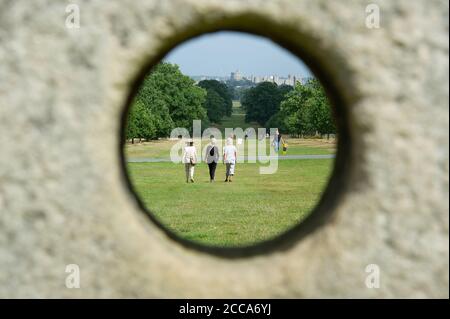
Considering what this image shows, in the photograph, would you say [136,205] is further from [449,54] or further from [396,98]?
[449,54]

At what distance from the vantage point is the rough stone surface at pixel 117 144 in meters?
3.34

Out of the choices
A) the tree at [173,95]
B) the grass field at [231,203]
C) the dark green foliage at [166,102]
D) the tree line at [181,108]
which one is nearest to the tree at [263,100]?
the tree line at [181,108]

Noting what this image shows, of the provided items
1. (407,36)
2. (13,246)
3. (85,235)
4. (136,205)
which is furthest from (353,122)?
(13,246)

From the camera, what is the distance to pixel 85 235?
3410 mm

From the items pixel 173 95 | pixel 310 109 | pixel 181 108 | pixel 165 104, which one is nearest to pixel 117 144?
pixel 310 109

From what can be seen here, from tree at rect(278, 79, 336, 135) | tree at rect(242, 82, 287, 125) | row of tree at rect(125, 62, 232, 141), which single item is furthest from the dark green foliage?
tree at rect(242, 82, 287, 125)

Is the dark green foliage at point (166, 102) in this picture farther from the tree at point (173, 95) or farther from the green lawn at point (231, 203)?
the green lawn at point (231, 203)

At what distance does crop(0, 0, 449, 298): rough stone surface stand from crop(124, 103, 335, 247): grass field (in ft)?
7.29

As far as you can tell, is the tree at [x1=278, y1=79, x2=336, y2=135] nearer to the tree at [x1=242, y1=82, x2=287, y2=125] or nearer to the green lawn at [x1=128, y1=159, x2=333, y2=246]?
the green lawn at [x1=128, y1=159, x2=333, y2=246]

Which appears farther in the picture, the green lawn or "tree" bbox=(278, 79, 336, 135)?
"tree" bbox=(278, 79, 336, 135)

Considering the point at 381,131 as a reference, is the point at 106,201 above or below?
below

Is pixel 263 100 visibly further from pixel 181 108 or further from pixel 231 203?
pixel 231 203

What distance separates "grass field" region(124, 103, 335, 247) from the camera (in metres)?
9.38
